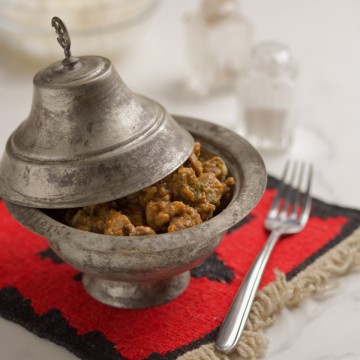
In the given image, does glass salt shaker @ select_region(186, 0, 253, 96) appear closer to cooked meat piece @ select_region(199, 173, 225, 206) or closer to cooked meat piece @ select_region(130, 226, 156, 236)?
cooked meat piece @ select_region(199, 173, 225, 206)

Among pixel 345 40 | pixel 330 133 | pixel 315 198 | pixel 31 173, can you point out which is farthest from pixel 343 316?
pixel 345 40

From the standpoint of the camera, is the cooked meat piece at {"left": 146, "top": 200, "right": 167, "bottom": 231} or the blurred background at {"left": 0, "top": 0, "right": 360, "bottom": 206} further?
the blurred background at {"left": 0, "top": 0, "right": 360, "bottom": 206}

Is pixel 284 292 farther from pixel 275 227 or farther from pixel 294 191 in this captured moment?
pixel 294 191

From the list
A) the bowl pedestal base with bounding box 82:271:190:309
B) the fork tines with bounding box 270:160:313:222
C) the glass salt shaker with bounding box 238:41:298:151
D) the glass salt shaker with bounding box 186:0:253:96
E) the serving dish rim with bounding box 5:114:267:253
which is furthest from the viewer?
the glass salt shaker with bounding box 186:0:253:96

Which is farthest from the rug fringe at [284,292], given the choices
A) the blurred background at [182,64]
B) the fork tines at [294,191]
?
the blurred background at [182,64]

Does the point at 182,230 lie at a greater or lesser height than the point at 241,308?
greater

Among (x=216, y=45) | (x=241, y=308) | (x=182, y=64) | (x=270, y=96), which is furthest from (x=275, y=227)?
(x=182, y=64)

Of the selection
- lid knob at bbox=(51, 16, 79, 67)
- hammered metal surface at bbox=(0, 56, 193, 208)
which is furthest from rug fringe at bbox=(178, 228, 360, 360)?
lid knob at bbox=(51, 16, 79, 67)

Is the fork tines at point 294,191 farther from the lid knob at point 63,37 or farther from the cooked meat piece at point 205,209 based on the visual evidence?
the lid knob at point 63,37
